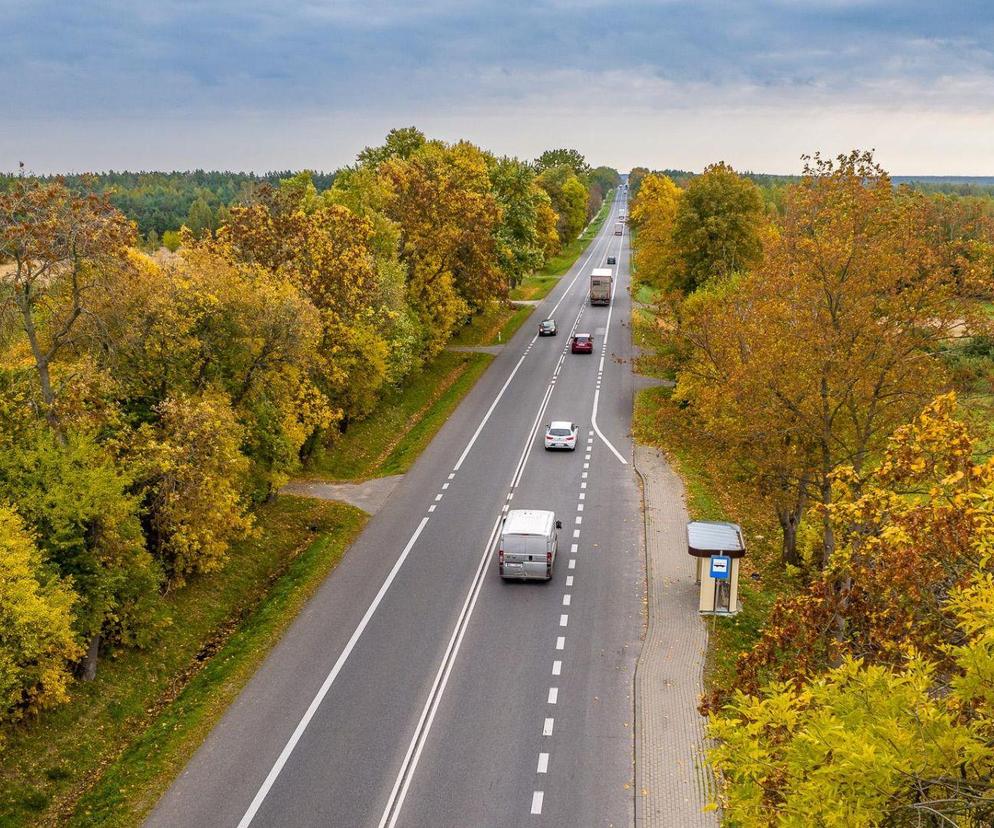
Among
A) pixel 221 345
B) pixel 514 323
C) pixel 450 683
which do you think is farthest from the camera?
pixel 514 323

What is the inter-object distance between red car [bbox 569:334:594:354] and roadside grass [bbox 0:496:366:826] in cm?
2965

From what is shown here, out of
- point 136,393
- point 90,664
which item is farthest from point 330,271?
point 90,664

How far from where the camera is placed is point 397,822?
1509 centimetres

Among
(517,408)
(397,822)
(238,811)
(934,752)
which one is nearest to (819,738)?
(934,752)

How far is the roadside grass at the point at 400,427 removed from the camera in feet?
114

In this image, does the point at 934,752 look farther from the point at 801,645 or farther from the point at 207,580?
the point at 207,580

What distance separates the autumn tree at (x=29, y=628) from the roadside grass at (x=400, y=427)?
16.5 meters

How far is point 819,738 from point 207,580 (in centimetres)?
2072

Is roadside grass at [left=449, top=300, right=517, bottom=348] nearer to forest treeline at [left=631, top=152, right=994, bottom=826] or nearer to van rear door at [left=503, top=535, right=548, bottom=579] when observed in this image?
forest treeline at [left=631, top=152, right=994, bottom=826]

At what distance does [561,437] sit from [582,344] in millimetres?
19828

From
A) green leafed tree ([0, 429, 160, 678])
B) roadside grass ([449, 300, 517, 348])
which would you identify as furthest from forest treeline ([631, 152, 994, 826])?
roadside grass ([449, 300, 517, 348])

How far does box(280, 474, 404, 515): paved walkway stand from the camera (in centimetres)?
3080

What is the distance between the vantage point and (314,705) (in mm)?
18641

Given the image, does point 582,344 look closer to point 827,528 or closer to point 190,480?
point 827,528
